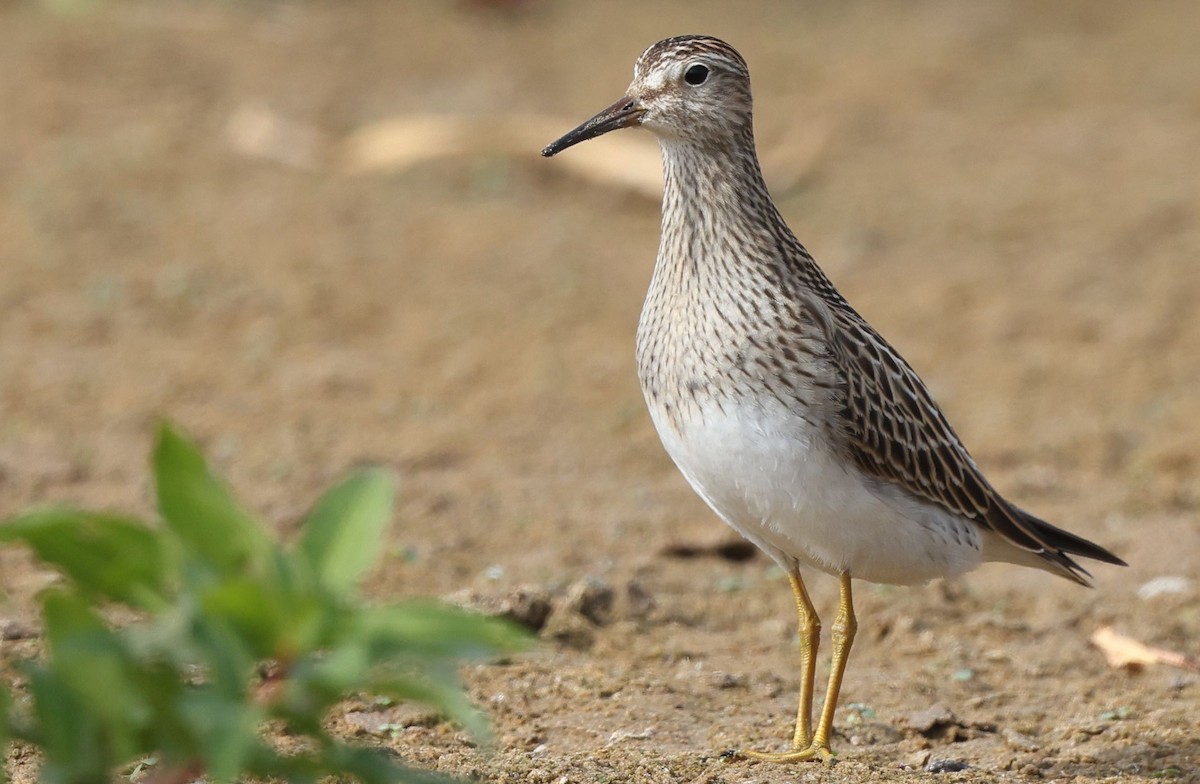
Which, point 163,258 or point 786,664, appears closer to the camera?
point 786,664

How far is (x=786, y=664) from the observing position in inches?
240

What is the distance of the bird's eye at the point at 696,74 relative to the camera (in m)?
5.33

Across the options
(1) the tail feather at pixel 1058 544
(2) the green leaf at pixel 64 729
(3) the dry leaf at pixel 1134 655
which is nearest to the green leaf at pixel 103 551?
(2) the green leaf at pixel 64 729

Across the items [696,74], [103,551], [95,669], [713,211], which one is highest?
[696,74]

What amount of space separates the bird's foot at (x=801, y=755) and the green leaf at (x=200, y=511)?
8.26 feet

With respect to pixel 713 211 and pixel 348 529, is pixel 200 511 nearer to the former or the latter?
pixel 348 529

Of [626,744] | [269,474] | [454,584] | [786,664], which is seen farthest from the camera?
[269,474]

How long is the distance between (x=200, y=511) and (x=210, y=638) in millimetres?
241

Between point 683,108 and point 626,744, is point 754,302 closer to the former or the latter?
point 683,108

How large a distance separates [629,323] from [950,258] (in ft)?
9.41

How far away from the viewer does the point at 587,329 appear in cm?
1003

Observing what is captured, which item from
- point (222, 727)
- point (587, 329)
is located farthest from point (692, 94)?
point (587, 329)

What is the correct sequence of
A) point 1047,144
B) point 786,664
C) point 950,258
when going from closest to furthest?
point 786,664 < point 950,258 < point 1047,144

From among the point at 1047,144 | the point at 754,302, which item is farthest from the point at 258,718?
the point at 1047,144
